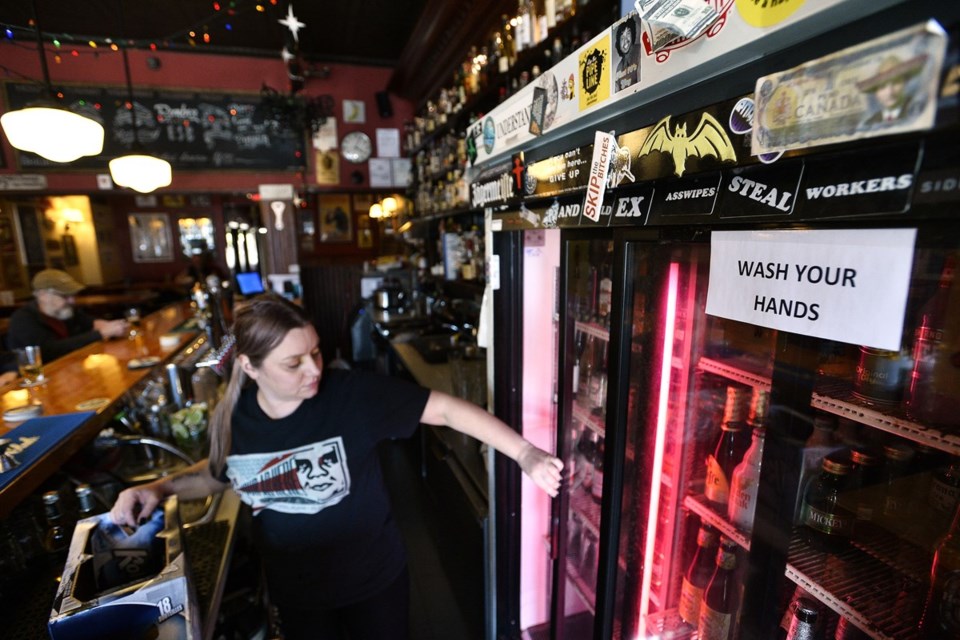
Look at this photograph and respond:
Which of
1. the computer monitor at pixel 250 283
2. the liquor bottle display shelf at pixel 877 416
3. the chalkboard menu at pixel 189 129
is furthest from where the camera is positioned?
the computer monitor at pixel 250 283

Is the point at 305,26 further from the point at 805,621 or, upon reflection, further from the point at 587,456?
the point at 805,621

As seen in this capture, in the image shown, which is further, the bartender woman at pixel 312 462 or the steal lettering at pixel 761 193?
the bartender woman at pixel 312 462

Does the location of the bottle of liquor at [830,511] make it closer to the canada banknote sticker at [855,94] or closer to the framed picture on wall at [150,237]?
the canada banknote sticker at [855,94]

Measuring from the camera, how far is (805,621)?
1093 millimetres

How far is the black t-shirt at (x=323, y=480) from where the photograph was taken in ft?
5.13

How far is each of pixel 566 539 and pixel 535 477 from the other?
58 centimetres

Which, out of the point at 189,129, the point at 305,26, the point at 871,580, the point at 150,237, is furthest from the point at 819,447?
the point at 150,237

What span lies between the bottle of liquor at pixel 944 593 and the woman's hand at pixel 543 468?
810 millimetres

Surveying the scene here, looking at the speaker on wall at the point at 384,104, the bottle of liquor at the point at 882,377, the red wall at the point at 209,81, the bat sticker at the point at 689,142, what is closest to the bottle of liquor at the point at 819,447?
the bottle of liquor at the point at 882,377

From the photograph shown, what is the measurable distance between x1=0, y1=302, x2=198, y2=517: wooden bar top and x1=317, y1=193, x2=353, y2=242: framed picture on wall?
4132 mm

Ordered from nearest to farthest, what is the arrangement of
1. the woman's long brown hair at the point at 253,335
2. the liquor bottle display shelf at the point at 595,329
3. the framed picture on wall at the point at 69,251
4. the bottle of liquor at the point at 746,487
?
the bottle of liquor at the point at 746,487 < the woman's long brown hair at the point at 253,335 < the liquor bottle display shelf at the point at 595,329 < the framed picture on wall at the point at 69,251

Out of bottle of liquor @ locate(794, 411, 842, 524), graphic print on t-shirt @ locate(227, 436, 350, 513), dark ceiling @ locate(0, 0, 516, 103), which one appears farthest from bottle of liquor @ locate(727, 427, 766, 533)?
dark ceiling @ locate(0, 0, 516, 103)

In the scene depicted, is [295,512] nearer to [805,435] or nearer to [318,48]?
[805,435]

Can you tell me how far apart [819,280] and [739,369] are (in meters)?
0.54
